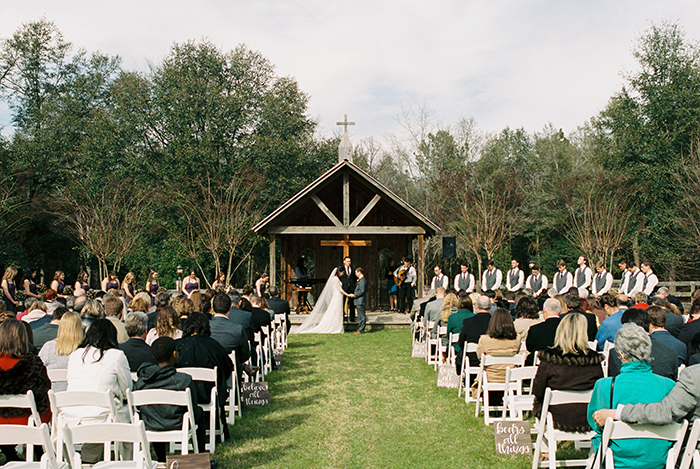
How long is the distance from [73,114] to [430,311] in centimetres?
2711

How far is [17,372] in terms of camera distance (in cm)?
481

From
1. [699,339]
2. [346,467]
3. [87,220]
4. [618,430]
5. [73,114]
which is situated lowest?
[346,467]

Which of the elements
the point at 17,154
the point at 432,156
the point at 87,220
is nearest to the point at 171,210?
the point at 87,220

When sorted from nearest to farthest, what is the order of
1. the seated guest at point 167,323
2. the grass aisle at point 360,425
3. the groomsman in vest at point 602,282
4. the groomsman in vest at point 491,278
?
the grass aisle at point 360,425, the seated guest at point 167,323, the groomsman in vest at point 602,282, the groomsman in vest at point 491,278

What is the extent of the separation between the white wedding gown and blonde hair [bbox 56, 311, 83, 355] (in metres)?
10.4

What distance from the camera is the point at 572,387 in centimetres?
499

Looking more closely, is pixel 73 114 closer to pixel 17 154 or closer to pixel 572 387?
pixel 17 154

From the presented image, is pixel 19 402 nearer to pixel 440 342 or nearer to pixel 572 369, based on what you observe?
pixel 572 369

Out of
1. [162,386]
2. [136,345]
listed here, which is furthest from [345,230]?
[162,386]

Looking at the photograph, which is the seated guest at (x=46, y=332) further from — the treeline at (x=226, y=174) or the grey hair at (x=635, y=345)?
the treeline at (x=226, y=174)

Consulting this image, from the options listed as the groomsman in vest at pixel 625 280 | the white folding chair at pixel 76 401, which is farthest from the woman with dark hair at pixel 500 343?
the groomsman in vest at pixel 625 280

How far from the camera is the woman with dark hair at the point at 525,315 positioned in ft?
25.6

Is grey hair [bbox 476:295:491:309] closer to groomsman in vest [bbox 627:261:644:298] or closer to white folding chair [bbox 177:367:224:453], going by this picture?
white folding chair [bbox 177:367:224:453]

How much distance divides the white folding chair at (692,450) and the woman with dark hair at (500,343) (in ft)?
10.1
